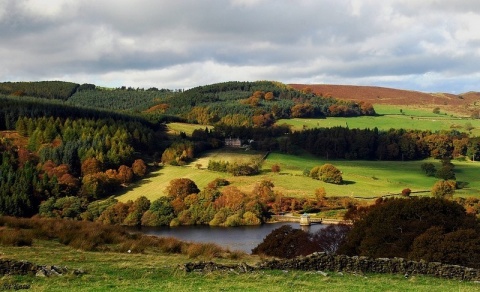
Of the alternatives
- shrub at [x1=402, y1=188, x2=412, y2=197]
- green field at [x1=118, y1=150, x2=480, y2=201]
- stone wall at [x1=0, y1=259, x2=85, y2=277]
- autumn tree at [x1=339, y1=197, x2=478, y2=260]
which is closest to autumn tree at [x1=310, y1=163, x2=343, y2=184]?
green field at [x1=118, y1=150, x2=480, y2=201]

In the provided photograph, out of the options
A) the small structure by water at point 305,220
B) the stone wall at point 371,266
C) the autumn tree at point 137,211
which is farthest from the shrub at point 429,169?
the stone wall at point 371,266

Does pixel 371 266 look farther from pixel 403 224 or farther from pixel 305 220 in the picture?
pixel 305 220

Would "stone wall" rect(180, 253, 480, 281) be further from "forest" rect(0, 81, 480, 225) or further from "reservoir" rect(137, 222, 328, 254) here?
"forest" rect(0, 81, 480, 225)

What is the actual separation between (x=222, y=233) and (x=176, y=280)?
63.1m

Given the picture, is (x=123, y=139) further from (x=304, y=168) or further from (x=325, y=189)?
(x=325, y=189)

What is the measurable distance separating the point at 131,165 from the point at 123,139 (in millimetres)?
10679

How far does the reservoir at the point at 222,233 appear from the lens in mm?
69750

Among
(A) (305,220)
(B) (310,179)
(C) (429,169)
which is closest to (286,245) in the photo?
(A) (305,220)

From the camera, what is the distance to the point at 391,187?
106 metres

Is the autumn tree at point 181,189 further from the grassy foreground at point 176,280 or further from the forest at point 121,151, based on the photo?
the grassy foreground at point 176,280

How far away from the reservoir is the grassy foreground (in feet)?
145

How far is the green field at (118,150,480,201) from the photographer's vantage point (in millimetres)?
102250

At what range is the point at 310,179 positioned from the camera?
111062mm

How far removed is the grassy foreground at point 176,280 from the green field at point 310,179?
80.3 metres
